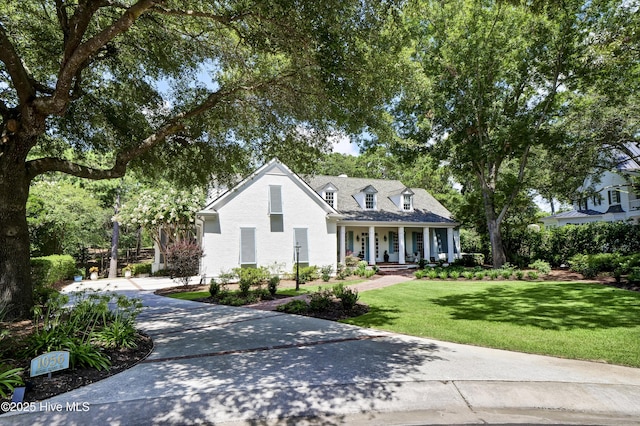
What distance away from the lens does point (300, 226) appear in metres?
18.9

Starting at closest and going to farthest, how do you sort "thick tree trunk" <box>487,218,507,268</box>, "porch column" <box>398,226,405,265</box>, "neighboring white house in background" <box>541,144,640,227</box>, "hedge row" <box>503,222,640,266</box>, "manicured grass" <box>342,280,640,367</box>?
"manicured grass" <box>342,280,640,367</box>
"hedge row" <box>503,222,640,266</box>
"thick tree trunk" <box>487,218,507,268</box>
"porch column" <box>398,226,405,265</box>
"neighboring white house in background" <box>541,144,640,227</box>

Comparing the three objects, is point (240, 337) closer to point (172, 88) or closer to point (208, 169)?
point (208, 169)

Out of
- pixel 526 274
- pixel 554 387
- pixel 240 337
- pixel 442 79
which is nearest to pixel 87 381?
pixel 240 337

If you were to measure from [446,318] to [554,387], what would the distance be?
13.7 ft

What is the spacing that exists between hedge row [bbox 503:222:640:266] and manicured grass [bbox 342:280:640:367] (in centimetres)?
591

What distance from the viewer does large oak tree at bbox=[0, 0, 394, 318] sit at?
6355mm

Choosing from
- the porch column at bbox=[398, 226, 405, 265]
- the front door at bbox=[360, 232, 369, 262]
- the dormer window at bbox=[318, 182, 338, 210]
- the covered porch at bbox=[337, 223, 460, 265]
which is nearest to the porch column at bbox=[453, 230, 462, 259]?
the covered porch at bbox=[337, 223, 460, 265]

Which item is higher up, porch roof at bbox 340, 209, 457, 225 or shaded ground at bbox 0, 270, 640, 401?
porch roof at bbox 340, 209, 457, 225

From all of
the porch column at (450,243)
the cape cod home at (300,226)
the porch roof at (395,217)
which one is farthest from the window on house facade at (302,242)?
the porch column at (450,243)

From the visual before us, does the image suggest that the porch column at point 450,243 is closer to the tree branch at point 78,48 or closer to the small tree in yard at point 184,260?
the small tree in yard at point 184,260

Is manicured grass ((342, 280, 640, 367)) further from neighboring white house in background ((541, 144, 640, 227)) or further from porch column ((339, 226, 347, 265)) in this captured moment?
neighboring white house in background ((541, 144, 640, 227))

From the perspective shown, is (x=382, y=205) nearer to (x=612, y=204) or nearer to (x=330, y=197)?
(x=330, y=197)

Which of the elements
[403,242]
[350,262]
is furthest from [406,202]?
[350,262]

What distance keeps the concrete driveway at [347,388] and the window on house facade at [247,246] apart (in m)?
11.0
